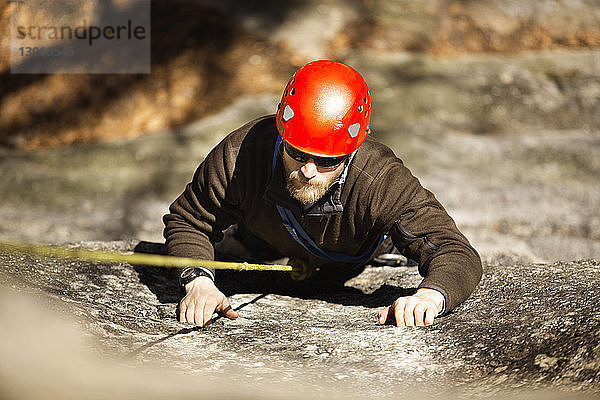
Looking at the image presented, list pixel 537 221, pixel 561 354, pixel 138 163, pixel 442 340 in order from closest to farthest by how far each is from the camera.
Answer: pixel 561 354, pixel 442 340, pixel 537 221, pixel 138 163

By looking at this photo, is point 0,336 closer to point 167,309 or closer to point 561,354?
point 167,309

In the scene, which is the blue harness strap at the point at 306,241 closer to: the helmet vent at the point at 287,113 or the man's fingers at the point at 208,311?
the helmet vent at the point at 287,113

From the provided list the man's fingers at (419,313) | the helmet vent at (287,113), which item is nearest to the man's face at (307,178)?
the helmet vent at (287,113)

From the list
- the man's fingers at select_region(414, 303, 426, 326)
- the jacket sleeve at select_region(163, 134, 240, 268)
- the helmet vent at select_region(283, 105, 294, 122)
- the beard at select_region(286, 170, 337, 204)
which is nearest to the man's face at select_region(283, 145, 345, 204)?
the beard at select_region(286, 170, 337, 204)

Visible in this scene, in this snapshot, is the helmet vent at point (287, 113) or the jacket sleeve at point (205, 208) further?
the jacket sleeve at point (205, 208)

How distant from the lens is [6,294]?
245 centimetres

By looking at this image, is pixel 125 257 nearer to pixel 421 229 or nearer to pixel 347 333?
pixel 347 333

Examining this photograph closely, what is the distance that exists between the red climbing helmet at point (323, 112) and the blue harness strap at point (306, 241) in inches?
9.2

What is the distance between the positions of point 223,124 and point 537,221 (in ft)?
11.3

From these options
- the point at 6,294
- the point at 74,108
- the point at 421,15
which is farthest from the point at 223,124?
the point at 6,294

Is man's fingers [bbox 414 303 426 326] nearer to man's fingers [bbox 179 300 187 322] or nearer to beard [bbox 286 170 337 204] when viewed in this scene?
beard [bbox 286 170 337 204]

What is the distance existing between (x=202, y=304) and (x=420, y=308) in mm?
829

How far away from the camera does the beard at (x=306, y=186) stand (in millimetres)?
2791

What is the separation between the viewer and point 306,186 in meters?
2.80
